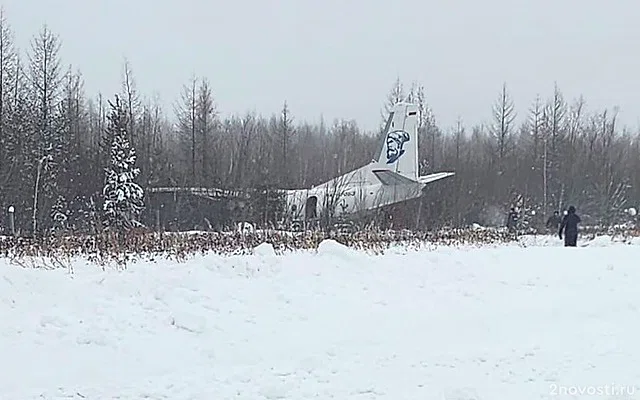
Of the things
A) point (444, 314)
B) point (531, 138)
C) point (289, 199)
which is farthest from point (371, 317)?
point (531, 138)

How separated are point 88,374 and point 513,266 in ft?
29.6

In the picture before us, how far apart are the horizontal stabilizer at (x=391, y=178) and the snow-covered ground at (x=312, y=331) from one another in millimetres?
18479

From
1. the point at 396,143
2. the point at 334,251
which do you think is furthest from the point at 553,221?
the point at 334,251

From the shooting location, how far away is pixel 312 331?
Result: 28.6 ft

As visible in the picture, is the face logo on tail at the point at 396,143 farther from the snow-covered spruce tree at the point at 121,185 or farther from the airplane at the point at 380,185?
the snow-covered spruce tree at the point at 121,185

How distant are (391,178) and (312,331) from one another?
75.3 feet

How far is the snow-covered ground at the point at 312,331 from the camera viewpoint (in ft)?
21.2

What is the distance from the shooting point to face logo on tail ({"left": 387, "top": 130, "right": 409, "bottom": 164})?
3425 cm

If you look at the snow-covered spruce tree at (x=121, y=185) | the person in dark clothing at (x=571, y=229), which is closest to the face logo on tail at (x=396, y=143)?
the snow-covered spruce tree at (x=121, y=185)

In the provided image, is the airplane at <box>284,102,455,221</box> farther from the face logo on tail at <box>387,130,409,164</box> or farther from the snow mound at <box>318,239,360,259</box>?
the snow mound at <box>318,239,360,259</box>

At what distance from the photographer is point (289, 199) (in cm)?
3161

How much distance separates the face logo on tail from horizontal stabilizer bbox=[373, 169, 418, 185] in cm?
277

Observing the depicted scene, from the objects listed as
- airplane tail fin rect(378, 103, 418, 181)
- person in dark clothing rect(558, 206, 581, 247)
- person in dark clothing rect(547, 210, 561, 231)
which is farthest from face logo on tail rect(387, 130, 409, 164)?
person in dark clothing rect(558, 206, 581, 247)

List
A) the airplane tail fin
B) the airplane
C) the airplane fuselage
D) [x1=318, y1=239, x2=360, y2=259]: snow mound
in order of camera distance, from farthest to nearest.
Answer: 1. the airplane tail fin
2. the airplane
3. the airplane fuselage
4. [x1=318, y1=239, x2=360, y2=259]: snow mound
